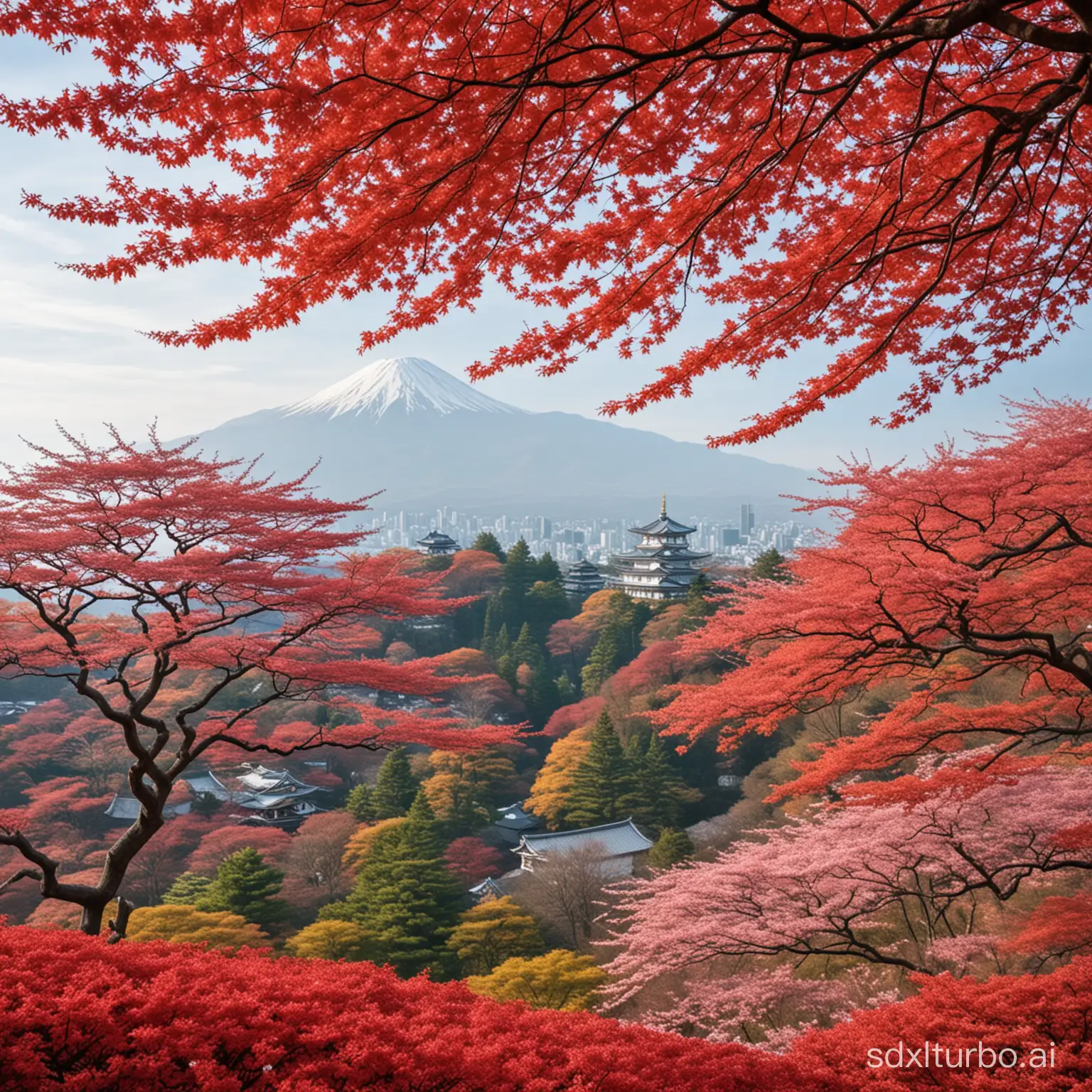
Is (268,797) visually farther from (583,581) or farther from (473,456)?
(473,456)

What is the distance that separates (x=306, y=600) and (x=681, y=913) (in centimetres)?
364

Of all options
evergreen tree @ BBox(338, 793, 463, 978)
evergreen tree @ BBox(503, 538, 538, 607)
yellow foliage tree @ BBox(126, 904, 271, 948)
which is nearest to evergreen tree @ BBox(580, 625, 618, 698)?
evergreen tree @ BBox(503, 538, 538, 607)

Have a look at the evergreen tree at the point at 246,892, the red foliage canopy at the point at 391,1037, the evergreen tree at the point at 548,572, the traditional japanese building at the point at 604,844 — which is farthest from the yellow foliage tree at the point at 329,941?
the evergreen tree at the point at 548,572

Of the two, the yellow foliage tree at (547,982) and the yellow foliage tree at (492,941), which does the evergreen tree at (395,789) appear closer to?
the yellow foliage tree at (492,941)

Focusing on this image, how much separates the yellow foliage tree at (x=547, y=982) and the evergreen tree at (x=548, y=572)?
18.7 meters

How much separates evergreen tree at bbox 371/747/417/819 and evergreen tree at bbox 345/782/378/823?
0.12 metres

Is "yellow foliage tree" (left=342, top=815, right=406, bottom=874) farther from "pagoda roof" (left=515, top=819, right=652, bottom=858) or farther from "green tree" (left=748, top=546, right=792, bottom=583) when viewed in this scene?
"green tree" (left=748, top=546, right=792, bottom=583)

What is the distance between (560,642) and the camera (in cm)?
2508

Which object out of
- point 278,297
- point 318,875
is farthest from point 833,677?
point 318,875

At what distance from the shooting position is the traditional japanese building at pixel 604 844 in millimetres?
14008

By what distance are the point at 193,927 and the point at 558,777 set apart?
27.8 ft

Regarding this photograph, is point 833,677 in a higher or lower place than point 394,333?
lower

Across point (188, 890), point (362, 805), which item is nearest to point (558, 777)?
point (362, 805)

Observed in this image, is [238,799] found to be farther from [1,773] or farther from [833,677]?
[833,677]
